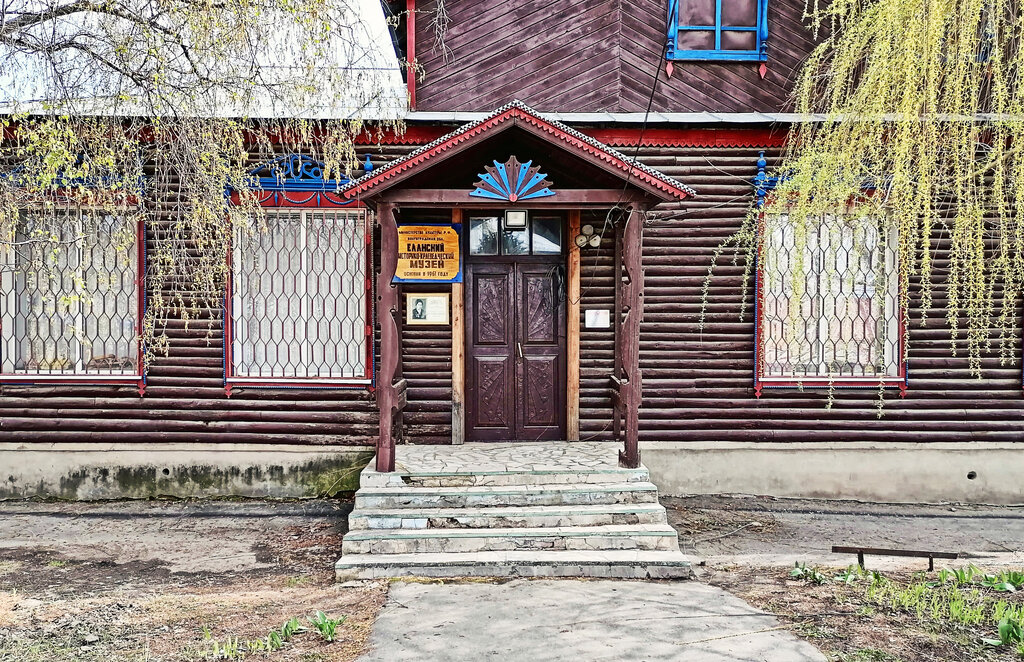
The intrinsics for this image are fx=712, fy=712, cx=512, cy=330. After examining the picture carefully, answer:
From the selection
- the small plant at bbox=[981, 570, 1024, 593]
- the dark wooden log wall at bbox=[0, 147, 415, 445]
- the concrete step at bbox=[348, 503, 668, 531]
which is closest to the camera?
the small plant at bbox=[981, 570, 1024, 593]

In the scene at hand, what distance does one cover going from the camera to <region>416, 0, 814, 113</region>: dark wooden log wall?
799 centimetres

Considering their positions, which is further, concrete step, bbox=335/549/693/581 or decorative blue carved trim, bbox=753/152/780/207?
decorative blue carved trim, bbox=753/152/780/207

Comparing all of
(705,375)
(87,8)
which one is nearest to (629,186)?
(705,375)

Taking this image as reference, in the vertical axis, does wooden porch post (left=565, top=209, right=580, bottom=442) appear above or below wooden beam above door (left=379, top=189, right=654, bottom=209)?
below

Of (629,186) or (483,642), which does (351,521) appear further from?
(629,186)

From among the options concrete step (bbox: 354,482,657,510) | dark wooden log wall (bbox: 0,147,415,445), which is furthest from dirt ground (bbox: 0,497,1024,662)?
dark wooden log wall (bbox: 0,147,415,445)

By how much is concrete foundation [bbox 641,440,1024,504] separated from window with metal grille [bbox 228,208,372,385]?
3.65 m

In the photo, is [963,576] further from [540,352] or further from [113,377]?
[113,377]

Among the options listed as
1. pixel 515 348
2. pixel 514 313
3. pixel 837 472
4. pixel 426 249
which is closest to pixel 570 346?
pixel 515 348

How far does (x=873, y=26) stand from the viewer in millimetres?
5402

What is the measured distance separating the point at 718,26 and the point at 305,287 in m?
5.47

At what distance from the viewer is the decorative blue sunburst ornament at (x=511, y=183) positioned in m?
6.23

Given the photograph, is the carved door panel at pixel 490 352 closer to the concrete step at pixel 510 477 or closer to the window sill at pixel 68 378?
the concrete step at pixel 510 477

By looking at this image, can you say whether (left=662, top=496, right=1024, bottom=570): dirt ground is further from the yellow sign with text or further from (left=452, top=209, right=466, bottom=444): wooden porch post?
the yellow sign with text
